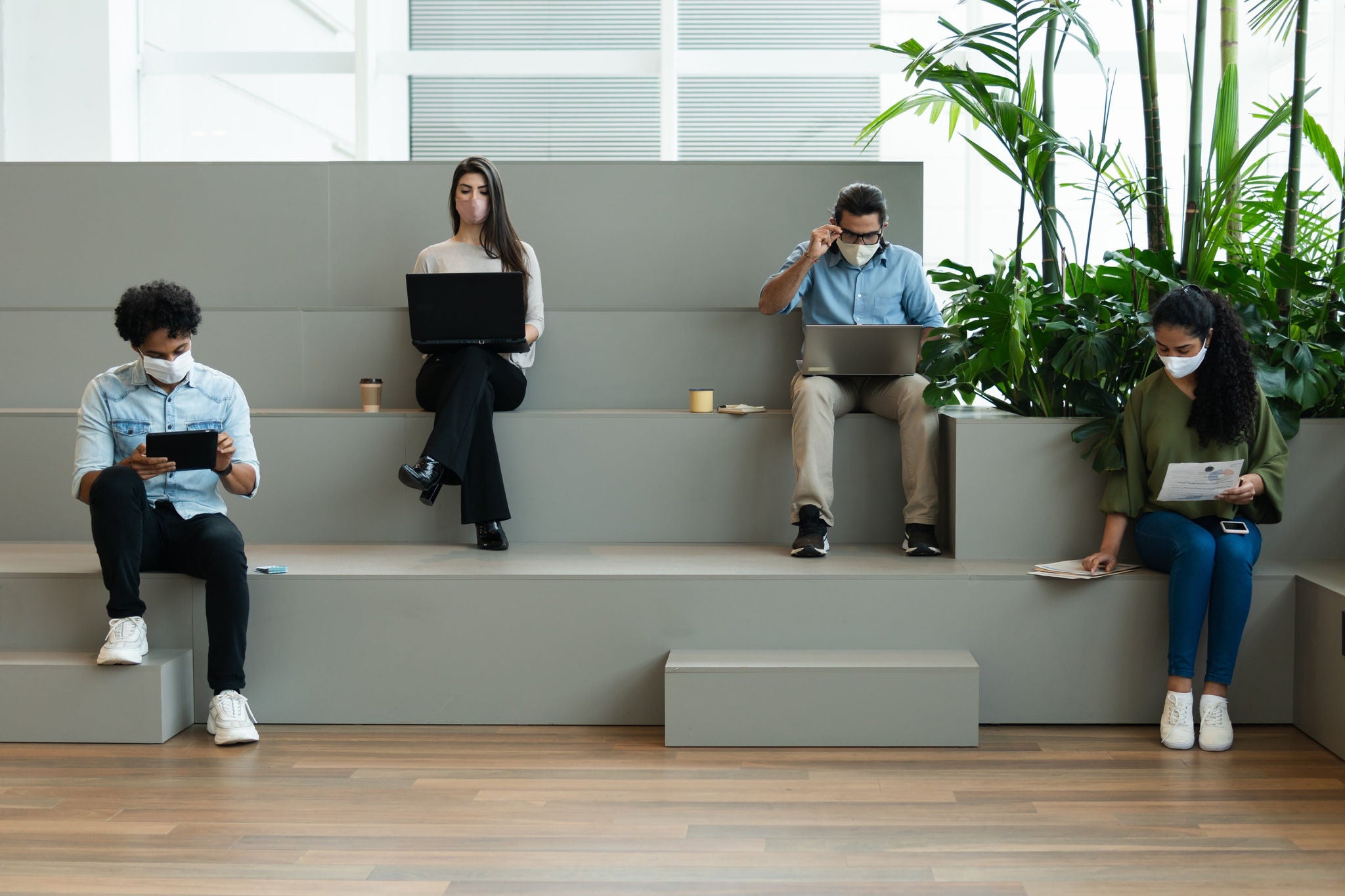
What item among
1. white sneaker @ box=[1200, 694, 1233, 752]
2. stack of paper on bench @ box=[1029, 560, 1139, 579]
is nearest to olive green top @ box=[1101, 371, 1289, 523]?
stack of paper on bench @ box=[1029, 560, 1139, 579]

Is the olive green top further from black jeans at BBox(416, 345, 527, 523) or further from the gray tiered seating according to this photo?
black jeans at BBox(416, 345, 527, 523)

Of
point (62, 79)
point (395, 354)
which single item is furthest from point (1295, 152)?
point (62, 79)

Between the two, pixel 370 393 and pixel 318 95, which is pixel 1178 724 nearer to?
pixel 370 393

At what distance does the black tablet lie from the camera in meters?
2.53

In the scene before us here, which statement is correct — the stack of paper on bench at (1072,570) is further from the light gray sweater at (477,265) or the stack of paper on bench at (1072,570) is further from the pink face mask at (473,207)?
the pink face mask at (473,207)

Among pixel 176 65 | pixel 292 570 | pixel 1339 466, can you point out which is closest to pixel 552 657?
pixel 292 570

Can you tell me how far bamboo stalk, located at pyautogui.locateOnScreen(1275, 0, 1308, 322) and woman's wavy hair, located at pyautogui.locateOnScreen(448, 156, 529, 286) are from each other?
2.25 metres

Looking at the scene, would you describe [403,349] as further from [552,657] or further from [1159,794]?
[1159,794]

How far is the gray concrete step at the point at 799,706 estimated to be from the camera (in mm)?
2510

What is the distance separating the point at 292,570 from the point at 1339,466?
9.20ft

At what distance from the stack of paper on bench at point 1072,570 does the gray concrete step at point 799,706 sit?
0.33 meters

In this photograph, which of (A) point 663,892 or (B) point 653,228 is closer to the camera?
(A) point 663,892

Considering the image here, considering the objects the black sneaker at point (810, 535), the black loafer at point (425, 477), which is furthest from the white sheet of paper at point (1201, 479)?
the black loafer at point (425, 477)

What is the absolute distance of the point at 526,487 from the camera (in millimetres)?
3252
